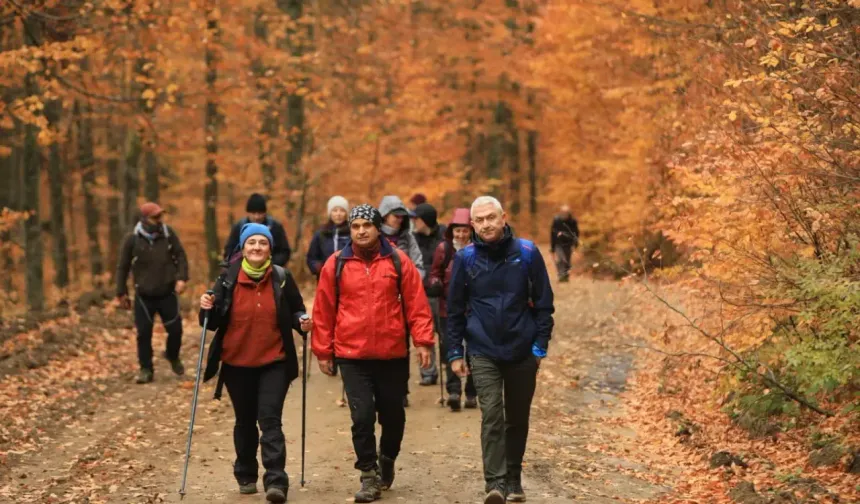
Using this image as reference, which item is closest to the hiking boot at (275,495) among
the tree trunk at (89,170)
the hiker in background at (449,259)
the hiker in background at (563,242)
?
the hiker in background at (449,259)

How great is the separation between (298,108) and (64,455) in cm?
1617

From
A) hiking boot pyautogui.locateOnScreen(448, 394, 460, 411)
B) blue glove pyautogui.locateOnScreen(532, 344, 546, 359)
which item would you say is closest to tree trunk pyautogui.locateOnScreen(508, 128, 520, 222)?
hiking boot pyautogui.locateOnScreen(448, 394, 460, 411)

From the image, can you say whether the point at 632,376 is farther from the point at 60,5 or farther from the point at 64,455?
the point at 60,5

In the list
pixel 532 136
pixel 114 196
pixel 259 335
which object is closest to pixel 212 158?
pixel 114 196

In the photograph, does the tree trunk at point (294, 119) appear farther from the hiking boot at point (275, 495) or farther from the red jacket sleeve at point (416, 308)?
the hiking boot at point (275, 495)

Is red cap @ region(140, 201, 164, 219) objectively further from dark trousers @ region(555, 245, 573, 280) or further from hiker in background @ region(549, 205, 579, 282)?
dark trousers @ region(555, 245, 573, 280)

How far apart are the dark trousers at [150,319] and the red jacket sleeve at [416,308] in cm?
655

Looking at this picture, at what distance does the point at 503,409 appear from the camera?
762 cm

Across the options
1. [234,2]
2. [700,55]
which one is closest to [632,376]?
[700,55]

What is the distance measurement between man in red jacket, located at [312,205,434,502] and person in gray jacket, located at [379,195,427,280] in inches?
133

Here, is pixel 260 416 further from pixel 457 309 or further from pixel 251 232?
pixel 457 309

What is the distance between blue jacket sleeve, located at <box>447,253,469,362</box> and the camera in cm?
756

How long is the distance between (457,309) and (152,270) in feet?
22.6

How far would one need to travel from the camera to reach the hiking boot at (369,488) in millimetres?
7648
